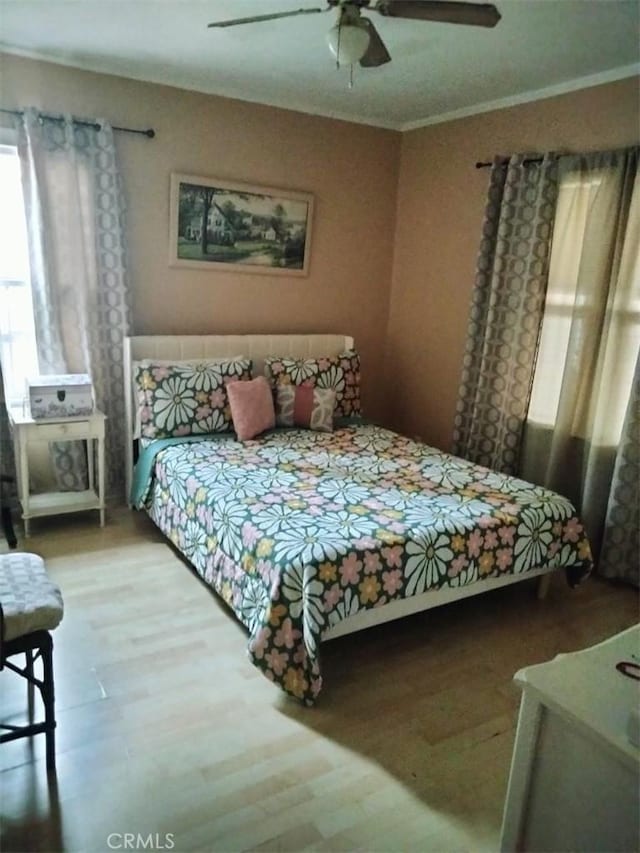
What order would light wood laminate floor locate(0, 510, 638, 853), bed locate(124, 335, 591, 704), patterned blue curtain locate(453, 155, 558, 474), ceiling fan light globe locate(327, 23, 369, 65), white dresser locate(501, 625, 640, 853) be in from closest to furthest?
white dresser locate(501, 625, 640, 853)
light wood laminate floor locate(0, 510, 638, 853)
ceiling fan light globe locate(327, 23, 369, 65)
bed locate(124, 335, 591, 704)
patterned blue curtain locate(453, 155, 558, 474)

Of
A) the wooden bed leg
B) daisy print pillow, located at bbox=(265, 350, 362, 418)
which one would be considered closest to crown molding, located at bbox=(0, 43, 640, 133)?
daisy print pillow, located at bbox=(265, 350, 362, 418)

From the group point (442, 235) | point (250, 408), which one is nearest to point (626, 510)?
point (250, 408)

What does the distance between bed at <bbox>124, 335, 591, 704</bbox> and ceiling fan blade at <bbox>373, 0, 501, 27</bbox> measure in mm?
1794

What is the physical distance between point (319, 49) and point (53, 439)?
246cm

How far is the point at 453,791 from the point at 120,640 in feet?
4.61

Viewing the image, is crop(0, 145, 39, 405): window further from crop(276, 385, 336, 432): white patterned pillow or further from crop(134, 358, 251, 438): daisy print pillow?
crop(276, 385, 336, 432): white patterned pillow

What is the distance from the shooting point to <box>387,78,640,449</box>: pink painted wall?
11.4 feet

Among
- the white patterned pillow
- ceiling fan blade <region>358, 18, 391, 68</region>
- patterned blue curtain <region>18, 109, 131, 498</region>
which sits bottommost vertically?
the white patterned pillow

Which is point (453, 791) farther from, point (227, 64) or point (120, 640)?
point (227, 64)

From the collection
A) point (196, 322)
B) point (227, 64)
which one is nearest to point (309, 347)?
point (196, 322)

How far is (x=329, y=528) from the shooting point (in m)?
2.35

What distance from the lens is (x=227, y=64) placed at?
3.25m

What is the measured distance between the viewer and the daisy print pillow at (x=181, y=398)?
3.41 m

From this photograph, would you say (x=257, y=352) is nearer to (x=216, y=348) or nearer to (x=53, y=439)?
(x=216, y=348)
